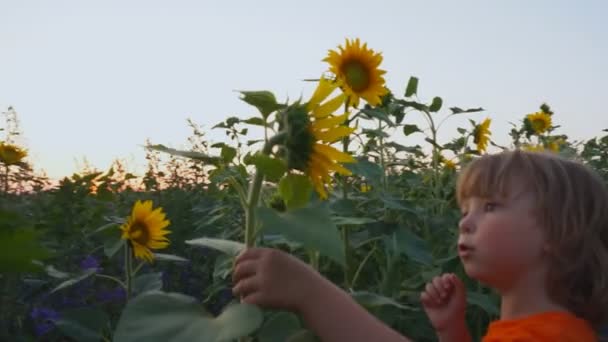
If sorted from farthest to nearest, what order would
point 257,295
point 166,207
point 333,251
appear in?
1. point 166,207
2. point 257,295
3. point 333,251

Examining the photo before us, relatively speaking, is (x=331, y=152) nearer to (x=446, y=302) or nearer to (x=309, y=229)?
(x=309, y=229)

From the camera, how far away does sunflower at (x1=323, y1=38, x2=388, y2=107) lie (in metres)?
1.87

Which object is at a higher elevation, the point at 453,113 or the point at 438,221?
the point at 453,113

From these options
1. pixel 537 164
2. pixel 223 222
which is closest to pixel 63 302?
pixel 223 222

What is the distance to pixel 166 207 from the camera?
3.24 meters

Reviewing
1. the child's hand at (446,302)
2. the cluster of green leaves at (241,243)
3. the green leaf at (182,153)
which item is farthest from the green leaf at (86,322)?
the green leaf at (182,153)

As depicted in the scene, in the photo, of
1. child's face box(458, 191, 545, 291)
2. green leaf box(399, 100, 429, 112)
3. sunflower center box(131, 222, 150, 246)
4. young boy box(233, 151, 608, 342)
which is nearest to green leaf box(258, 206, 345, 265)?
young boy box(233, 151, 608, 342)

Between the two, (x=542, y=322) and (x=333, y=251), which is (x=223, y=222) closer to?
(x=542, y=322)

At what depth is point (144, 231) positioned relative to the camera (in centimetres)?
156

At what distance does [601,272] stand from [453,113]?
4.31 feet

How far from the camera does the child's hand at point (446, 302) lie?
A: 4.16 ft

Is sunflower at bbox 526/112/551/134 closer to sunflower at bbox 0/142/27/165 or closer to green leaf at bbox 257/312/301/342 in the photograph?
sunflower at bbox 0/142/27/165

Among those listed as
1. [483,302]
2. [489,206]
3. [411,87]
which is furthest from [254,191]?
[411,87]

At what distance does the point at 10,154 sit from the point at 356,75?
1.01m
